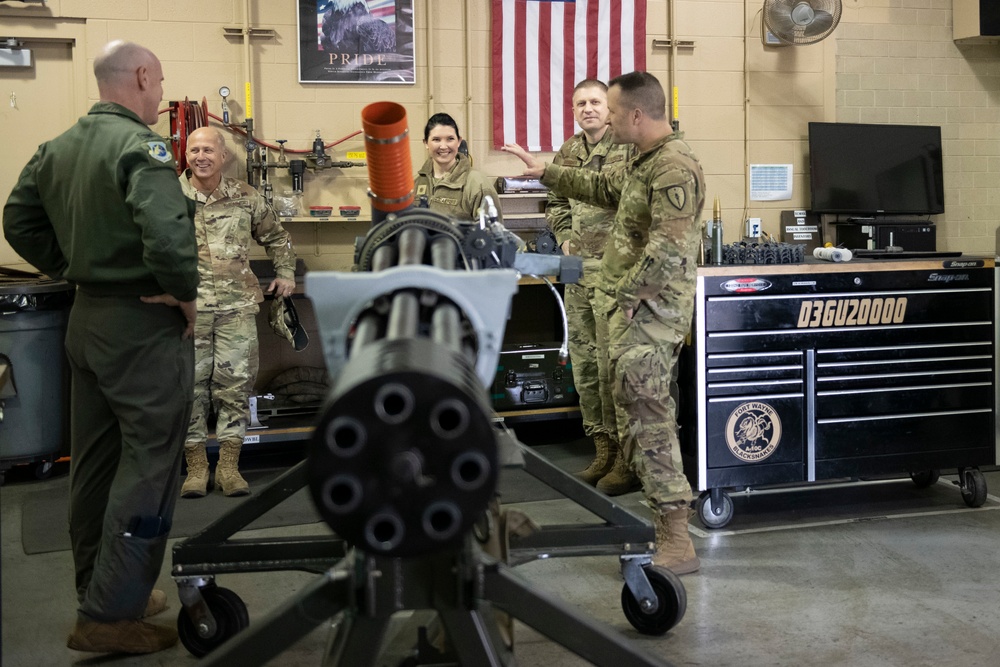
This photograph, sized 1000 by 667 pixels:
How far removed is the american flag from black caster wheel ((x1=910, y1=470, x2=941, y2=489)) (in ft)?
9.32

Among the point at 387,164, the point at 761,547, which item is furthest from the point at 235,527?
the point at 761,547

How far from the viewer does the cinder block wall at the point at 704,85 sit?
573 centimetres

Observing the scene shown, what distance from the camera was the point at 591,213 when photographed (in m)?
4.90

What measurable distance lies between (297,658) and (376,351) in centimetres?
189

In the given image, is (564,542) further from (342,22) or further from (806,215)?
(806,215)

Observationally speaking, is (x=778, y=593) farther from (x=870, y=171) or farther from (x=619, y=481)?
(x=870, y=171)

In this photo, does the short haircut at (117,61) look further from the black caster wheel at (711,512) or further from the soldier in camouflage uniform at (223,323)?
the black caster wheel at (711,512)

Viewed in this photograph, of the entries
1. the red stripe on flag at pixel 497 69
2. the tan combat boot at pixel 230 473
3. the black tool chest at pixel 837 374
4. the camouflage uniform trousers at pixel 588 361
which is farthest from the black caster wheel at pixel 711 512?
the red stripe on flag at pixel 497 69

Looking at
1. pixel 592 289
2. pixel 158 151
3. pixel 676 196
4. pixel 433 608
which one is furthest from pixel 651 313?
pixel 433 608

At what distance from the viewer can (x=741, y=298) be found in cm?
425

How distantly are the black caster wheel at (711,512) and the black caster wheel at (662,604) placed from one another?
3.88 ft

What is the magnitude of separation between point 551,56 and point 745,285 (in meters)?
2.60

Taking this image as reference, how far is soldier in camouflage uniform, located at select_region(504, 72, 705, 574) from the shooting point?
355 cm

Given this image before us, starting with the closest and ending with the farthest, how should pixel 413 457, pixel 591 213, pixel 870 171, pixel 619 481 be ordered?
1. pixel 413 457
2. pixel 619 481
3. pixel 591 213
4. pixel 870 171
